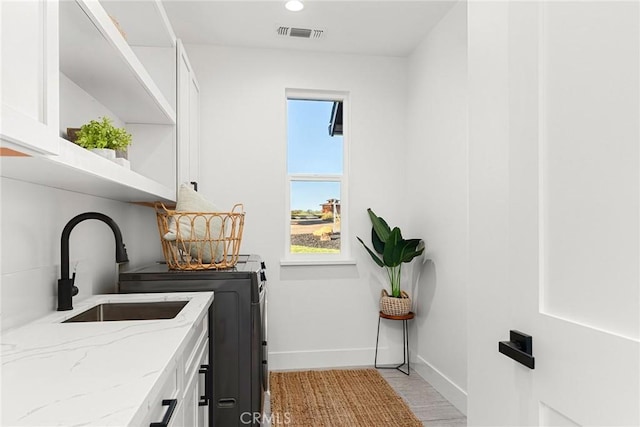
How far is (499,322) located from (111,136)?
1422 millimetres

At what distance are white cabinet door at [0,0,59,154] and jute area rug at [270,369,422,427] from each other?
2167mm

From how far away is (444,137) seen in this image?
2.94 m

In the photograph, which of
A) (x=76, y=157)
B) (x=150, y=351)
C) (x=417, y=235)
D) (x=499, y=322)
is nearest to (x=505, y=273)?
(x=499, y=322)

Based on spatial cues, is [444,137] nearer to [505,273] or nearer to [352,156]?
[352,156]

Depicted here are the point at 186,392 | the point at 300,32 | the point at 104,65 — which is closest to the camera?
the point at 186,392

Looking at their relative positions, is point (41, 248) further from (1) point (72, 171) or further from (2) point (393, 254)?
(2) point (393, 254)

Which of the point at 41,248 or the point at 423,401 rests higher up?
the point at 41,248

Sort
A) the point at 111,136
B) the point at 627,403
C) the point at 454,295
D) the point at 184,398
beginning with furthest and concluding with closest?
the point at 454,295, the point at 111,136, the point at 184,398, the point at 627,403

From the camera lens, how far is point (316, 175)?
3592mm

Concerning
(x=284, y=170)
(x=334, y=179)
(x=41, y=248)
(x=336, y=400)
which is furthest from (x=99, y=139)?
(x=334, y=179)

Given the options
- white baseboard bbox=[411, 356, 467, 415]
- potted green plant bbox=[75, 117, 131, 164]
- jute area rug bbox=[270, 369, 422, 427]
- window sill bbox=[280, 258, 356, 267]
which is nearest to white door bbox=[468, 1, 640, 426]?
potted green plant bbox=[75, 117, 131, 164]

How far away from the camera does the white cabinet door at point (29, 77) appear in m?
0.76

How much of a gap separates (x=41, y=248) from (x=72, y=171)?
1.52ft

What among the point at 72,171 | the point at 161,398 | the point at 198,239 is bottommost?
the point at 161,398
